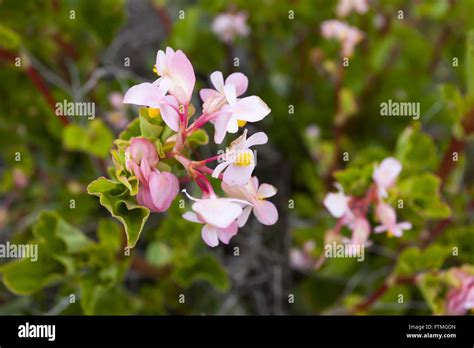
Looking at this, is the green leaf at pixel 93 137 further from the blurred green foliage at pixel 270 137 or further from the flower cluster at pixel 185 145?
the flower cluster at pixel 185 145

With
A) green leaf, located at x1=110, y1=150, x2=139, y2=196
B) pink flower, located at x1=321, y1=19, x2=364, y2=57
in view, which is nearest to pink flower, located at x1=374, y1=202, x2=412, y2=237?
green leaf, located at x1=110, y1=150, x2=139, y2=196

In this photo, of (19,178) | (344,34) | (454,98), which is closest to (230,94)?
(454,98)

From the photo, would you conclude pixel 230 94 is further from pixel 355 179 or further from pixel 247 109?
pixel 355 179

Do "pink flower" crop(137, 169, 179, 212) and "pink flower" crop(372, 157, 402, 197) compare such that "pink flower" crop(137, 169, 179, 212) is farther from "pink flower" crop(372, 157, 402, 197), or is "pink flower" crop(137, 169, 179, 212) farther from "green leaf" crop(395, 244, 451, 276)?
"green leaf" crop(395, 244, 451, 276)

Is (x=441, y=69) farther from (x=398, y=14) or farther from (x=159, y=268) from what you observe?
(x=159, y=268)

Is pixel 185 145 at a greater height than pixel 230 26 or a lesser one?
lesser

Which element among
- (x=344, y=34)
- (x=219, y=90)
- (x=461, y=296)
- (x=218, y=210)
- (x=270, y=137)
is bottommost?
(x=461, y=296)

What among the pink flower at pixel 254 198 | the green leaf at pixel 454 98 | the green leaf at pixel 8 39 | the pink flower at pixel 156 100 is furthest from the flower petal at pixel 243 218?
the green leaf at pixel 8 39

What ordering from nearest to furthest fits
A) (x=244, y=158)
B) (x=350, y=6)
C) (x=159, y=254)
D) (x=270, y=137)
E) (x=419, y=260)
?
1. (x=244, y=158)
2. (x=419, y=260)
3. (x=159, y=254)
4. (x=350, y=6)
5. (x=270, y=137)

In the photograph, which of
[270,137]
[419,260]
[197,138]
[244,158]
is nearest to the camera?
[244,158]
